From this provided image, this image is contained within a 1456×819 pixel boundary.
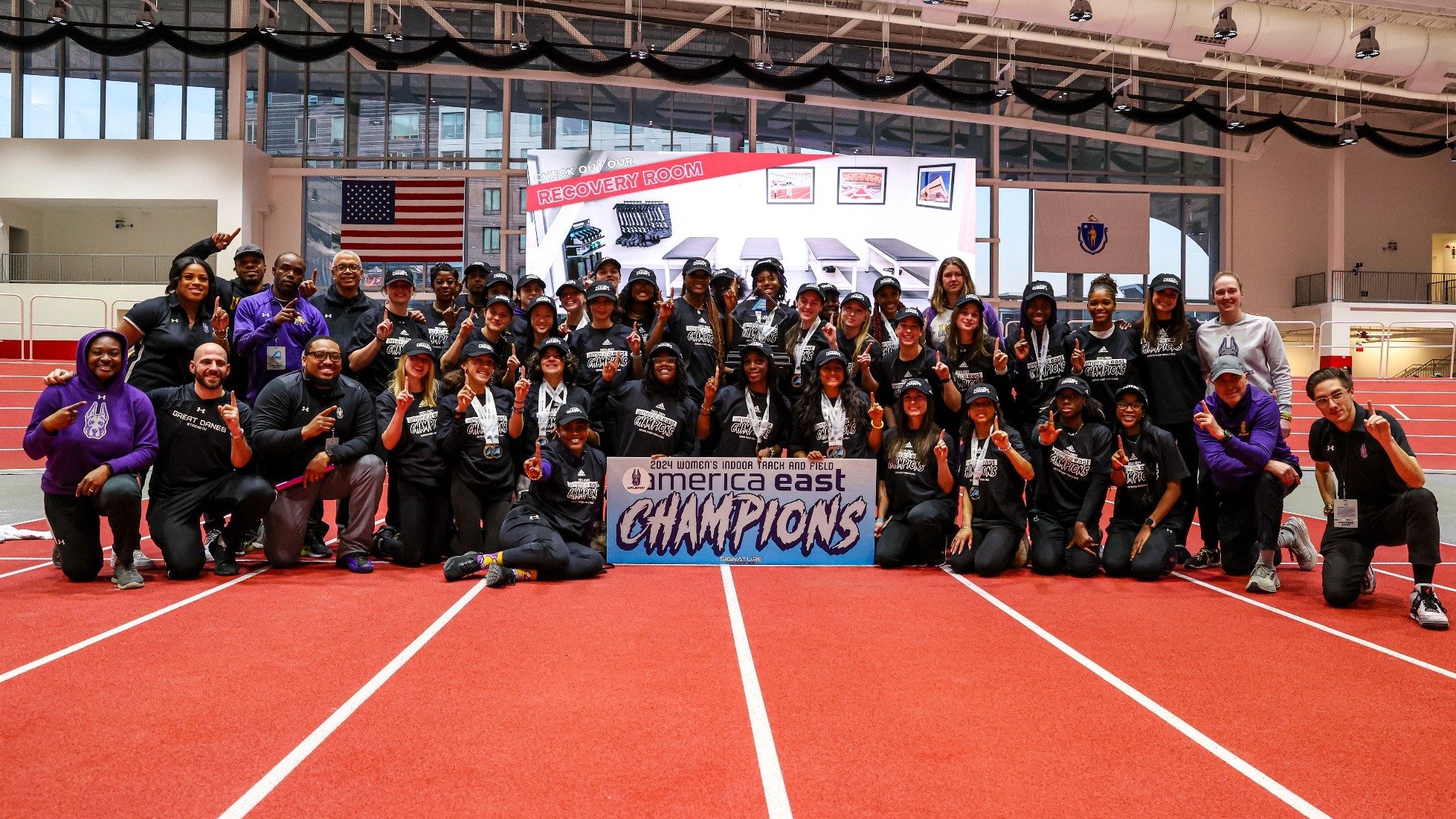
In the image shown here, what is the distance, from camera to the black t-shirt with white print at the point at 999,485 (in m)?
6.92

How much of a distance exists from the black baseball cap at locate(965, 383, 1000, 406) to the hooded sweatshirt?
543 cm

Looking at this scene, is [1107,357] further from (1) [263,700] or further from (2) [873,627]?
(1) [263,700]

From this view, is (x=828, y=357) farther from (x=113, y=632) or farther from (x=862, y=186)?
(x=862, y=186)

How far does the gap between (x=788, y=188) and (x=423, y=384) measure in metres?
13.9

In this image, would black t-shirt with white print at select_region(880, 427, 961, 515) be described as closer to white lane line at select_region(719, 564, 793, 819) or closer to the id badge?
white lane line at select_region(719, 564, 793, 819)

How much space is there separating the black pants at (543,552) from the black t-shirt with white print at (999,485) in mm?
2738

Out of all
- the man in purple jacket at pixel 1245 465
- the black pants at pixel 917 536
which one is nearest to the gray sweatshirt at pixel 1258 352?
the man in purple jacket at pixel 1245 465

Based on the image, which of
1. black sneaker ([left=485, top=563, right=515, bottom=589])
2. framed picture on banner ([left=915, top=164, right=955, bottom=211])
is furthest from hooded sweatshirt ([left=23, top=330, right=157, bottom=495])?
framed picture on banner ([left=915, top=164, right=955, bottom=211])

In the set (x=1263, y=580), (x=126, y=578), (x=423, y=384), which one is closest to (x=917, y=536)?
(x=1263, y=580)

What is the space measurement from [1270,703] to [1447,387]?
20.4 metres

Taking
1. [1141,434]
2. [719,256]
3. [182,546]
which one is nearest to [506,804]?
[182,546]

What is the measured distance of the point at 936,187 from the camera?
781 inches

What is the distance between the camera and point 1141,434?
22.7 ft

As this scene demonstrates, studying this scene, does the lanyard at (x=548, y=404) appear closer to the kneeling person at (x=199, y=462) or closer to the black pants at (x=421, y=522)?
the black pants at (x=421, y=522)
